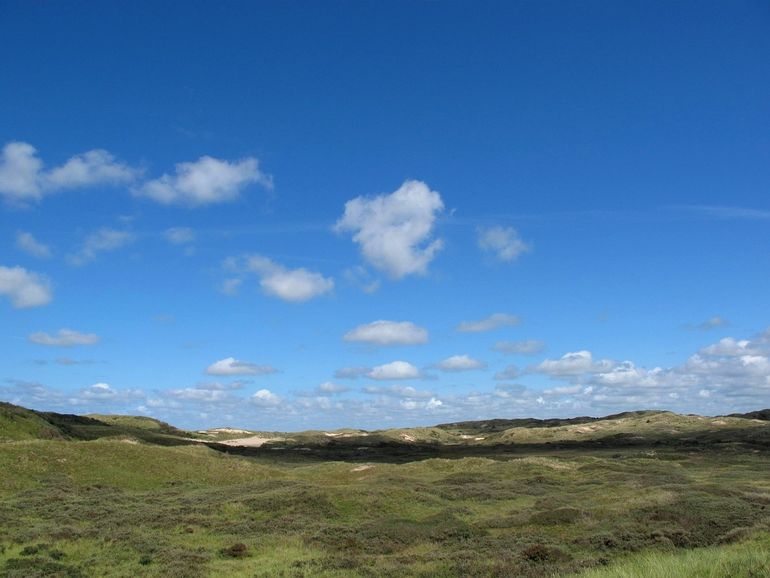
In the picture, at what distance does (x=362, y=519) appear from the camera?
1485 inches

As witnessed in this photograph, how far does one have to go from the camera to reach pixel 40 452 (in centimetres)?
5297

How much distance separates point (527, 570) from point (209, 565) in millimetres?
13664

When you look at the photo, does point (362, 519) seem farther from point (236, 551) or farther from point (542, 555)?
point (542, 555)

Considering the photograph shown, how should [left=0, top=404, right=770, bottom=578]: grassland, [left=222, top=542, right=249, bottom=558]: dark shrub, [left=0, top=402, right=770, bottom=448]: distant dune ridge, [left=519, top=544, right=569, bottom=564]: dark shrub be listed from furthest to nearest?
[left=0, top=402, right=770, bottom=448]: distant dune ridge → [left=222, top=542, right=249, bottom=558]: dark shrub → [left=519, top=544, right=569, bottom=564]: dark shrub → [left=0, top=404, right=770, bottom=578]: grassland

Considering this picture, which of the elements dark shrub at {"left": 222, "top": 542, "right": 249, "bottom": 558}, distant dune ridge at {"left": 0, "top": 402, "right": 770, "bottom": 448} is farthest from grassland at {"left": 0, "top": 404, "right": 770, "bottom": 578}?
distant dune ridge at {"left": 0, "top": 402, "right": 770, "bottom": 448}

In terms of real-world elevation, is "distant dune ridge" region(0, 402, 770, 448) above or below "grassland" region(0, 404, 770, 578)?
above

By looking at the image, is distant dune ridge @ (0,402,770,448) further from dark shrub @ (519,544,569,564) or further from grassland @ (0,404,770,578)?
dark shrub @ (519,544,569,564)

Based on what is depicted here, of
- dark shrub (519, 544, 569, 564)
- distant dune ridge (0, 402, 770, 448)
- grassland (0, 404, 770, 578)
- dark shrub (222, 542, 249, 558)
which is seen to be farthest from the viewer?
distant dune ridge (0, 402, 770, 448)

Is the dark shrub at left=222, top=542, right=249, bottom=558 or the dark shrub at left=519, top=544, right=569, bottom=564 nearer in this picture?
the dark shrub at left=519, top=544, right=569, bottom=564

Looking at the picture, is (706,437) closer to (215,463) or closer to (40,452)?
(215,463)

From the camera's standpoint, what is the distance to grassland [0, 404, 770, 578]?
25.2 meters

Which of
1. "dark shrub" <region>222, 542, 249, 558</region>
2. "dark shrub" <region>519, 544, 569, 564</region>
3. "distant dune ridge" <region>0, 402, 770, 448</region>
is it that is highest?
"distant dune ridge" <region>0, 402, 770, 448</region>

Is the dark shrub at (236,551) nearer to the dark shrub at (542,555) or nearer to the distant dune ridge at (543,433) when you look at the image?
the dark shrub at (542,555)

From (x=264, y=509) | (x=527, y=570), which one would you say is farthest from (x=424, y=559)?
(x=264, y=509)
